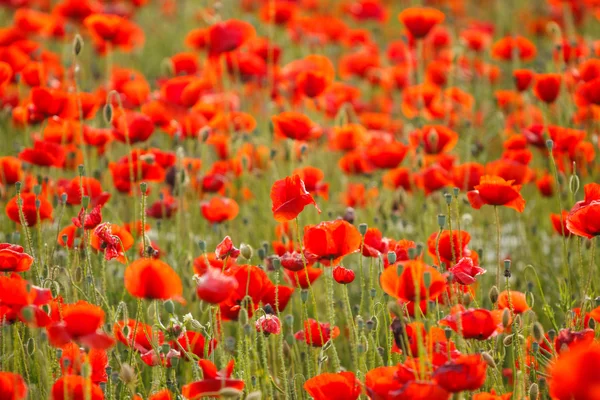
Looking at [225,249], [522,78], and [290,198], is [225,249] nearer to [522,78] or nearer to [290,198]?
[290,198]

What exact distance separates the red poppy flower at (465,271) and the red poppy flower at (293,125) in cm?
121

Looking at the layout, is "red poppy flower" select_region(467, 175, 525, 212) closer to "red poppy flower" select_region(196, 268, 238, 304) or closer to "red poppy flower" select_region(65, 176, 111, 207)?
"red poppy flower" select_region(196, 268, 238, 304)

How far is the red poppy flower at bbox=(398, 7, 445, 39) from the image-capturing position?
371 centimetres

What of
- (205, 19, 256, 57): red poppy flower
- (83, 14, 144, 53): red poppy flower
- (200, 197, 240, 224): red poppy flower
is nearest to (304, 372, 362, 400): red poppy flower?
(200, 197, 240, 224): red poppy flower

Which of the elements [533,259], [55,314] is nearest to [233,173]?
[533,259]

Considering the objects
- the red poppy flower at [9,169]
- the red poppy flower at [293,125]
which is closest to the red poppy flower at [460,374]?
the red poppy flower at [293,125]

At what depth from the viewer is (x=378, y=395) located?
1561 millimetres

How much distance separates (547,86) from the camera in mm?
3242

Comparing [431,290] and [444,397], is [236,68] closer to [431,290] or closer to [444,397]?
[431,290]

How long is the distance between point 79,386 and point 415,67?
3.43 m

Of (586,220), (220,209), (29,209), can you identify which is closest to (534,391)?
(586,220)

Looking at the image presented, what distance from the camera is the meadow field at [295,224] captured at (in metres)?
1.73

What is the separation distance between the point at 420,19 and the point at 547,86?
0.75 m

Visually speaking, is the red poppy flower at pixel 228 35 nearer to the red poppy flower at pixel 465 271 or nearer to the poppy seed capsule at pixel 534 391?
the red poppy flower at pixel 465 271
